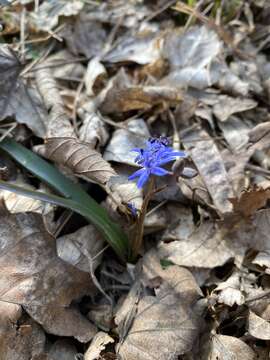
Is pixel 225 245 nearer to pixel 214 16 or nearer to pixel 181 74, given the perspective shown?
pixel 181 74

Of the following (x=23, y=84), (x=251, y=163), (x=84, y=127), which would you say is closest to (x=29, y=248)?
(x=84, y=127)

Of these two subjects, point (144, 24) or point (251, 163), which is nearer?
point (251, 163)

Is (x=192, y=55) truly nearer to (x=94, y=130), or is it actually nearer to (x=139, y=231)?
(x=94, y=130)

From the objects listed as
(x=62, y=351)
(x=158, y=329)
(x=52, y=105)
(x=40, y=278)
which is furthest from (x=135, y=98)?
(x=62, y=351)

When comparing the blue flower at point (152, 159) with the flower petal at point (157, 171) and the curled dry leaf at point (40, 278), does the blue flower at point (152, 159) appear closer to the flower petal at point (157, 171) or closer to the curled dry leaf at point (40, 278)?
the flower petal at point (157, 171)

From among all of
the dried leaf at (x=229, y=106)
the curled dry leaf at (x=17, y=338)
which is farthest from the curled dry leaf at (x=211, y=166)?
the curled dry leaf at (x=17, y=338)

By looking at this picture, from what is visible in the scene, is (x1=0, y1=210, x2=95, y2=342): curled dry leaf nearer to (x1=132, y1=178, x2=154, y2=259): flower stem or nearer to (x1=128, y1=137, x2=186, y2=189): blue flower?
(x1=132, y1=178, x2=154, y2=259): flower stem
